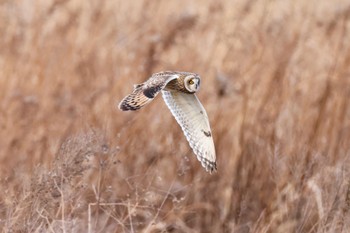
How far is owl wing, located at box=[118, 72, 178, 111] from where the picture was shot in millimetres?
2508

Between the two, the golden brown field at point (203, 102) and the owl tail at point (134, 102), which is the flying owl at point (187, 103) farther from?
the golden brown field at point (203, 102)

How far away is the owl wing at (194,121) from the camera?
2719mm

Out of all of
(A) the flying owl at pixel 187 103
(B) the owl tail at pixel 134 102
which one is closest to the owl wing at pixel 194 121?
(A) the flying owl at pixel 187 103

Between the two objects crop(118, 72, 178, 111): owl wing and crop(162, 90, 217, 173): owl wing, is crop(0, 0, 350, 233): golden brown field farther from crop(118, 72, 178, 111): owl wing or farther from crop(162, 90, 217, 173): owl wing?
crop(118, 72, 178, 111): owl wing

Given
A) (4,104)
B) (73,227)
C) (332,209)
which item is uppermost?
(4,104)

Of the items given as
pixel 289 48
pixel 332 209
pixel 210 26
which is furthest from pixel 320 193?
pixel 210 26

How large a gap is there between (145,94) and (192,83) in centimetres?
16

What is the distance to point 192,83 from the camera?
8.66 ft

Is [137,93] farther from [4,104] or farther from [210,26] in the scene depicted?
[210,26]

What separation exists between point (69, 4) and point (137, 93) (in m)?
2.28

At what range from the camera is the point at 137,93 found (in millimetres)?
2615

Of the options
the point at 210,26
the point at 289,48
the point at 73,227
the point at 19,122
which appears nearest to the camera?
the point at 73,227

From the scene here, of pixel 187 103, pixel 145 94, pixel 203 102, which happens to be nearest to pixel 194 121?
pixel 187 103

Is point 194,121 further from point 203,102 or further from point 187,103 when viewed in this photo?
point 203,102
